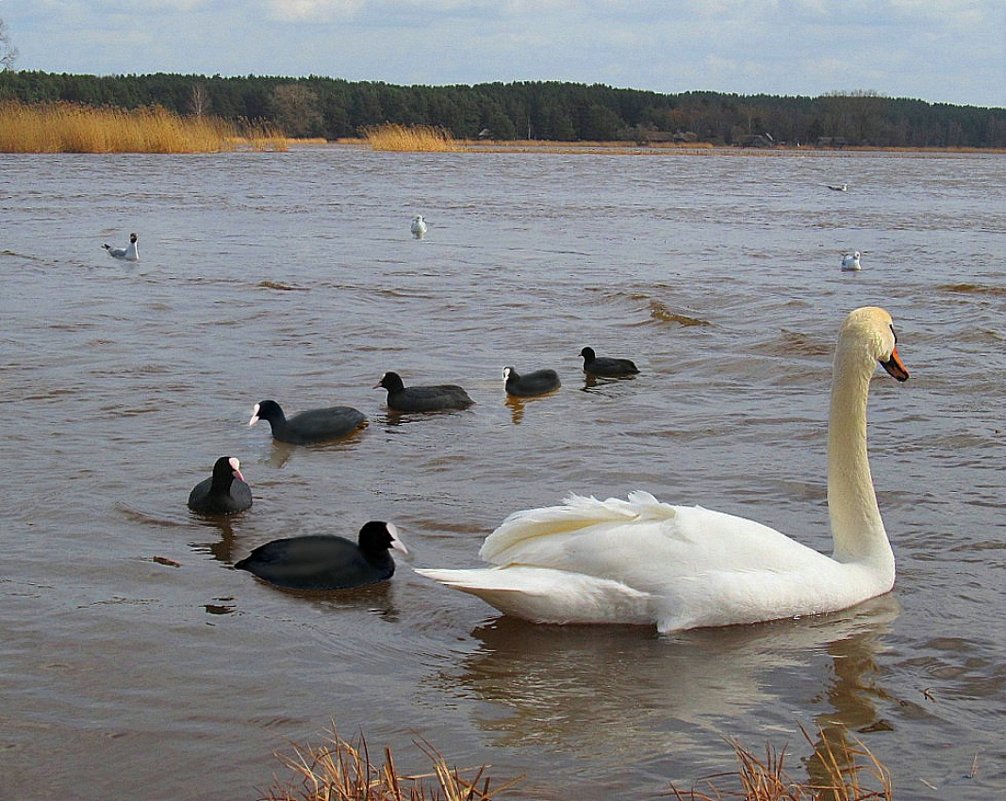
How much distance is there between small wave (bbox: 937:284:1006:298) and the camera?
15240mm

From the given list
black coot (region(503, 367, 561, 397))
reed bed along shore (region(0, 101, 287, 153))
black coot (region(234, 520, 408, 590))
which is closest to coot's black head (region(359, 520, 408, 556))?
black coot (region(234, 520, 408, 590))

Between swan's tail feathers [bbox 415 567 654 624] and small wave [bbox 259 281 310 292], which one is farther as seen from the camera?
small wave [bbox 259 281 310 292]

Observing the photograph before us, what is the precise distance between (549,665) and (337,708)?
803 millimetres

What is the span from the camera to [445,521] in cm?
631

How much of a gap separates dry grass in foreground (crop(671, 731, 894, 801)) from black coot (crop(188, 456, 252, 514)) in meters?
3.28

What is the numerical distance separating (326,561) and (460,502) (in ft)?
4.43

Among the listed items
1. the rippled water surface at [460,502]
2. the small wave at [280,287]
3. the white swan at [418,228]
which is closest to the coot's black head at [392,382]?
the rippled water surface at [460,502]

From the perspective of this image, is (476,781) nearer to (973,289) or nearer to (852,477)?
(852,477)

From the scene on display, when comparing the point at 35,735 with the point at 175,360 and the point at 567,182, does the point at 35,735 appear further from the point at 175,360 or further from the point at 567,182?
the point at 567,182

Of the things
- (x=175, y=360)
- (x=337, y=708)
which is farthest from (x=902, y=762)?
(x=175, y=360)

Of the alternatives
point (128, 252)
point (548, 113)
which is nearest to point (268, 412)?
point (128, 252)

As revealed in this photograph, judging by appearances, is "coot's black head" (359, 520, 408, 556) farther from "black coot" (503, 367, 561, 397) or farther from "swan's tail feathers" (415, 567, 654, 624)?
"black coot" (503, 367, 561, 397)

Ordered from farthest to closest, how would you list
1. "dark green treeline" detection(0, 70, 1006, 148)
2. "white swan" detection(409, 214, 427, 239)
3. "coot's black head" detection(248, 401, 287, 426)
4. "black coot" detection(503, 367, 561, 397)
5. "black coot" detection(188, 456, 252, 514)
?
"dark green treeline" detection(0, 70, 1006, 148), "white swan" detection(409, 214, 427, 239), "black coot" detection(503, 367, 561, 397), "coot's black head" detection(248, 401, 287, 426), "black coot" detection(188, 456, 252, 514)

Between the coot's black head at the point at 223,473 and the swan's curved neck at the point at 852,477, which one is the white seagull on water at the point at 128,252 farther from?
the swan's curved neck at the point at 852,477
